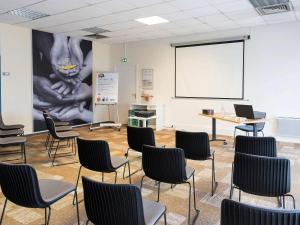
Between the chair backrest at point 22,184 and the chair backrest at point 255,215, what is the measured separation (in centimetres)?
140

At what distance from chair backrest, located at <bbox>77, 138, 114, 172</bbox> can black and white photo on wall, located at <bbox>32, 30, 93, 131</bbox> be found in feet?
16.1

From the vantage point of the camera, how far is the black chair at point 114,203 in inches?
64.5

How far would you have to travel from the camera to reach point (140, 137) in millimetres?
3873

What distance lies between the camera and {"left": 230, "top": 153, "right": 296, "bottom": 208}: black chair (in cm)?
229

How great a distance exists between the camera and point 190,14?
18.6 feet

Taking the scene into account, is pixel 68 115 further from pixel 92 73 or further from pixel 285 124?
pixel 285 124

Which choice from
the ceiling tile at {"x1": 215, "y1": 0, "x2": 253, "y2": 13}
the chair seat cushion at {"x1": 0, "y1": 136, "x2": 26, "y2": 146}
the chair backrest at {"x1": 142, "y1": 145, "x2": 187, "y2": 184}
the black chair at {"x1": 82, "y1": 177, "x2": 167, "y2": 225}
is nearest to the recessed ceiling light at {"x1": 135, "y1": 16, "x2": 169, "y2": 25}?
the ceiling tile at {"x1": 215, "y1": 0, "x2": 253, "y2": 13}

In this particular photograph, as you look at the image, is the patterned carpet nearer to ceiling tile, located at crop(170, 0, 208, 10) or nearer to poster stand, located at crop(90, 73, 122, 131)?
poster stand, located at crop(90, 73, 122, 131)

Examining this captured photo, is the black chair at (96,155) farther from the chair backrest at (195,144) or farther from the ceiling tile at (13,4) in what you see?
the ceiling tile at (13,4)

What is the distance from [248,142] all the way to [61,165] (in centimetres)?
312

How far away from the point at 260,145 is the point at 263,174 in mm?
780

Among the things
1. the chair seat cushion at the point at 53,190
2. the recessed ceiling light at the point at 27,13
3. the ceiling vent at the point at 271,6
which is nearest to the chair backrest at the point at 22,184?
the chair seat cushion at the point at 53,190

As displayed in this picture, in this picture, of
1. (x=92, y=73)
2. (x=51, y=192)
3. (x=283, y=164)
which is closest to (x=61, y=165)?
(x=51, y=192)

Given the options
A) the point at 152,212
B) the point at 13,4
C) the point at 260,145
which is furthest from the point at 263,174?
the point at 13,4
